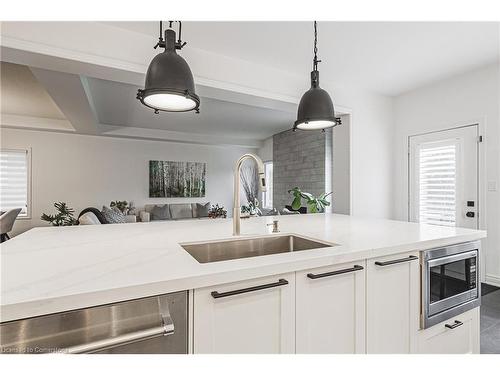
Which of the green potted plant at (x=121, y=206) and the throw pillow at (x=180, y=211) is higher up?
the green potted plant at (x=121, y=206)

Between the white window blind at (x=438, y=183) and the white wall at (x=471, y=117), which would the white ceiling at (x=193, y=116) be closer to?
the white wall at (x=471, y=117)

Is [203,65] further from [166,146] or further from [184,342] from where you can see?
[166,146]

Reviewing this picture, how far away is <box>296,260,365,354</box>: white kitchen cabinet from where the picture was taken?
1.07 meters

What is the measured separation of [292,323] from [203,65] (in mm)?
2458

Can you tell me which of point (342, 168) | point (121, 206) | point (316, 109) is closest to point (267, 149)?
point (121, 206)

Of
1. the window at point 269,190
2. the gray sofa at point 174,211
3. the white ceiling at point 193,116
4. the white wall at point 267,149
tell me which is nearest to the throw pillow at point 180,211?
the gray sofa at point 174,211

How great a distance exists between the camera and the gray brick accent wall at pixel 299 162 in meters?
5.41

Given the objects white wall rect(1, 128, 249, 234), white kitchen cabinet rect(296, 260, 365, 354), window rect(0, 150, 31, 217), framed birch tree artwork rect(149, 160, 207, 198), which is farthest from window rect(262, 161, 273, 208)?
white kitchen cabinet rect(296, 260, 365, 354)

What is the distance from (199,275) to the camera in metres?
0.88

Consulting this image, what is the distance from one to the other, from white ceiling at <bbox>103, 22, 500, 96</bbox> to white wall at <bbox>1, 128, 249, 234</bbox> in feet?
15.4

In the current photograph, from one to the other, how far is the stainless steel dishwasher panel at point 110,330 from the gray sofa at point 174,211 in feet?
18.5

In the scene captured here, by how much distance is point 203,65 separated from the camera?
8.82ft

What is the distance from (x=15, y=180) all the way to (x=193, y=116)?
395cm

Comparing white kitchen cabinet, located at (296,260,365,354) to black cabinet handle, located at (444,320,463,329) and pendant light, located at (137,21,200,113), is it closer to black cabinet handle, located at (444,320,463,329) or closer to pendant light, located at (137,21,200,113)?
black cabinet handle, located at (444,320,463,329)
